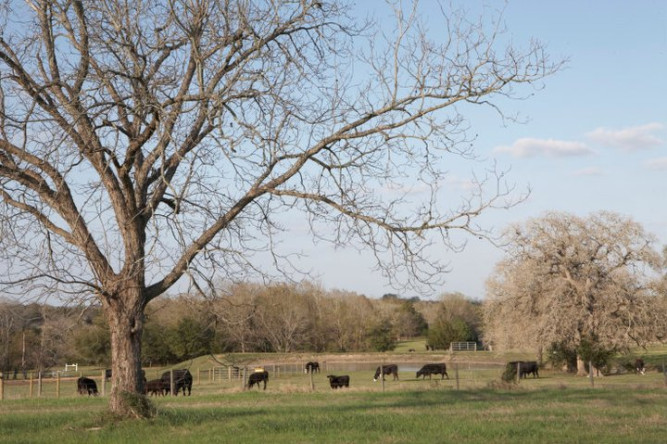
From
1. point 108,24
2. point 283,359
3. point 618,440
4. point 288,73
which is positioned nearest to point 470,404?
point 618,440

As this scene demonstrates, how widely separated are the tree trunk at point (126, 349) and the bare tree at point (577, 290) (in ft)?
114

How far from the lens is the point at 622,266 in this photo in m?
46.0

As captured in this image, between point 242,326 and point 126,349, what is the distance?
6.58 feet

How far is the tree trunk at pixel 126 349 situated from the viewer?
12.8 meters

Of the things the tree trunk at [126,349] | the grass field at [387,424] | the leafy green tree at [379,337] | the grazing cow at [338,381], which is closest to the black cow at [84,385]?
the grazing cow at [338,381]

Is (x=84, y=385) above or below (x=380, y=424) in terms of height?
below

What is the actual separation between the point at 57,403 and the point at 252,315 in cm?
1208

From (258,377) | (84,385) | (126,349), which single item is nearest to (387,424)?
(126,349)

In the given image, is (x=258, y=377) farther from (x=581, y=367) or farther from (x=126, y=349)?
(x=126, y=349)

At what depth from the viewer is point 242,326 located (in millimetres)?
12812

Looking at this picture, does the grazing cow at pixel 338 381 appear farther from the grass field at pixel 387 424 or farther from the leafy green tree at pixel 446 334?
the leafy green tree at pixel 446 334

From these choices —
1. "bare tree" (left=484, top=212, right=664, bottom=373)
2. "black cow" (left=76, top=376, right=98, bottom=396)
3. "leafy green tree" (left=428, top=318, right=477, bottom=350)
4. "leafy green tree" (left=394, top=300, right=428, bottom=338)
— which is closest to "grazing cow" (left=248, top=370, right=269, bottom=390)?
"black cow" (left=76, top=376, right=98, bottom=396)

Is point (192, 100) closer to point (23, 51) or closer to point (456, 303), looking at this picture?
point (23, 51)

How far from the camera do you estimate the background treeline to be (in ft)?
42.5
